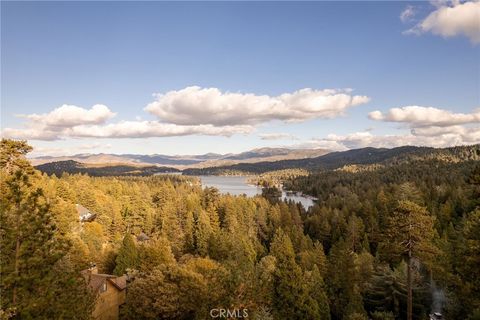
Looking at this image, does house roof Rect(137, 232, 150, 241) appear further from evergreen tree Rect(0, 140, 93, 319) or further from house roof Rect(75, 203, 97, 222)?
evergreen tree Rect(0, 140, 93, 319)

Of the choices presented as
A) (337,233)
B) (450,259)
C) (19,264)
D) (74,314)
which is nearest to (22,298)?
(19,264)

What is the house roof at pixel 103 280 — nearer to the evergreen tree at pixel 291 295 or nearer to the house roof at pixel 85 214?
the evergreen tree at pixel 291 295

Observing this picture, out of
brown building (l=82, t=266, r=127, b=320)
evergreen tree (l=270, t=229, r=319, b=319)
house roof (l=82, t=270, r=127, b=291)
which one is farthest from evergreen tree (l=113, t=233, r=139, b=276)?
evergreen tree (l=270, t=229, r=319, b=319)

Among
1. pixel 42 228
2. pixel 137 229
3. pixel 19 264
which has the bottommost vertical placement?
pixel 137 229

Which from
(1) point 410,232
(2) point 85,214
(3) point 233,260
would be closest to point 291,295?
(1) point 410,232

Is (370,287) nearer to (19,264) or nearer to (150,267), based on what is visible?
(150,267)
